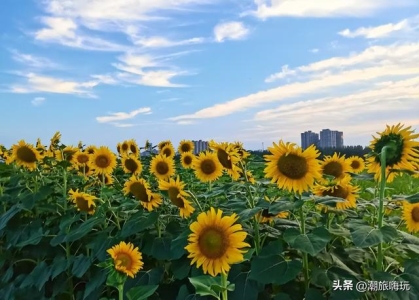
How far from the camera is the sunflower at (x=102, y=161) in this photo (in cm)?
430

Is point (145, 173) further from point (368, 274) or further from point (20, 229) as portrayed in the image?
point (368, 274)

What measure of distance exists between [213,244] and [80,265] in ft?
4.81

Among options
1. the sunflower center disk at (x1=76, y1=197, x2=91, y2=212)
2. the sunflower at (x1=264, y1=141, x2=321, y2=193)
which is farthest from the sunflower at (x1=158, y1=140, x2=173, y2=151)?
the sunflower at (x1=264, y1=141, x2=321, y2=193)

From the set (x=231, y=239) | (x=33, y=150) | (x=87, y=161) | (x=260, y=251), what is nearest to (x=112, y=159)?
(x=87, y=161)

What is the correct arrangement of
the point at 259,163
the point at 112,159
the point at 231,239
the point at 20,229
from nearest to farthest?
the point at 231,239
the point at 259,163
the point at 20,229
the point at 112,159

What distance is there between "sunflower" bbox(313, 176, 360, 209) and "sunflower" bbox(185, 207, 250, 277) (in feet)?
3.05

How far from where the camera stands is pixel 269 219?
2.85 m

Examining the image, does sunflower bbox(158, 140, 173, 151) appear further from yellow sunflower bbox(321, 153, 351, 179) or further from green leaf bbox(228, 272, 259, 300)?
green leaf bbox(228, 272, 259, 300)

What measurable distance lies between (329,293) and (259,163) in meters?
0.69

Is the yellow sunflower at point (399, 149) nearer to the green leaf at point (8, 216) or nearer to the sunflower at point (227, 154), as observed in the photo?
the sunflower at point (227, 154)

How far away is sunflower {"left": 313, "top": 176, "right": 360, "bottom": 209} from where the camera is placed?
2.89 m

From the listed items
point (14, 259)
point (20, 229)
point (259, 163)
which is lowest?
point (14, 259)

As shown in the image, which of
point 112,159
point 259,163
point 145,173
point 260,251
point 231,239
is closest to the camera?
point 231,239

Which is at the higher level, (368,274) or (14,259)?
(368,274)
